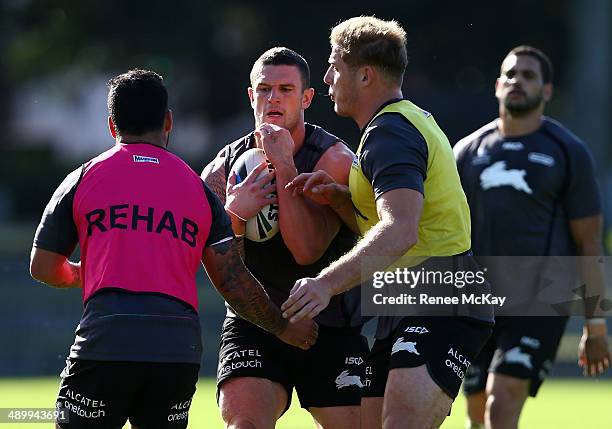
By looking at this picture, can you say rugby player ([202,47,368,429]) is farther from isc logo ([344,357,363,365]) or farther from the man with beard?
the man with beard

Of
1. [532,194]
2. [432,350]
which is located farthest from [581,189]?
[432,350]

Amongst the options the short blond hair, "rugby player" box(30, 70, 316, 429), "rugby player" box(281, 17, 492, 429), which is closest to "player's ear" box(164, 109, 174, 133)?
"rugby player" box(30, 70, 316, 429)

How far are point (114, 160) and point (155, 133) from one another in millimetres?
256

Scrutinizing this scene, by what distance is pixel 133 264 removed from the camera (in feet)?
18.5

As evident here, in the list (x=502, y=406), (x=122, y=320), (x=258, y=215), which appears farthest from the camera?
(x=502, y=406)

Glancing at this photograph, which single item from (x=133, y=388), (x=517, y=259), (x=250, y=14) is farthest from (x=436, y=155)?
(x=250, y=14)

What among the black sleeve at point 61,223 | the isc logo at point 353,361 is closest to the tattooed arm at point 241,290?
the isc logo at point 353,361

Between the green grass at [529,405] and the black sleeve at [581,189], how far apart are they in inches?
132

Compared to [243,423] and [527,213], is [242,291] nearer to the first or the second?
[243,423]

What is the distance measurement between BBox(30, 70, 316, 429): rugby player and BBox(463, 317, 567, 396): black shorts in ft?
10.4

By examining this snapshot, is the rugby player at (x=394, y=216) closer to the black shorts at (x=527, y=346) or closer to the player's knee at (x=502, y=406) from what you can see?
the player's knee at (x=502, y=406)

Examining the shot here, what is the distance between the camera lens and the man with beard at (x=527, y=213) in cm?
850

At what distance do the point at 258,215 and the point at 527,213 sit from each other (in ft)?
8.74

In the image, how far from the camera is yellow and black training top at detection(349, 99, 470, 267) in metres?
5.80
